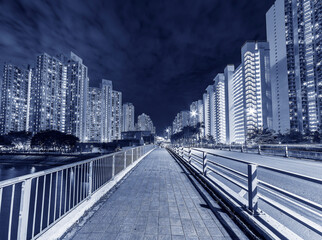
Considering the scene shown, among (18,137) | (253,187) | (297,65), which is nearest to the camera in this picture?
(253,187)

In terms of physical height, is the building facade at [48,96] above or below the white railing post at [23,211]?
above

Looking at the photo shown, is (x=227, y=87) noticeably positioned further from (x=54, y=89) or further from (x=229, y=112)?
(x=54, y=89)

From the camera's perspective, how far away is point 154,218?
451 centimetres

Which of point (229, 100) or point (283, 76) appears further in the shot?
point (229, 100)

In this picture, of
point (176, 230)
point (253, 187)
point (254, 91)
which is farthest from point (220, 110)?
point (176, 230)

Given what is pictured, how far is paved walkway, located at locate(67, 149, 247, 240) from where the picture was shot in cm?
378

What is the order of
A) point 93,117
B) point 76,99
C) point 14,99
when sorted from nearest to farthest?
point 14,99 → point 76,99 → point 93,117

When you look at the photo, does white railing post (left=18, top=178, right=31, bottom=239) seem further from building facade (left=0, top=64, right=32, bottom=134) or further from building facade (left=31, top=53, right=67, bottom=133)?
building facade (left=0, top=64, right=32, bottom=134)

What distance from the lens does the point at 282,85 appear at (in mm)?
116375

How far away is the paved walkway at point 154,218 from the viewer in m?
3.78

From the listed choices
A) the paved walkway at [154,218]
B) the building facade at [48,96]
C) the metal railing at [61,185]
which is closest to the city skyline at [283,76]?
the metal railing at [61,185]

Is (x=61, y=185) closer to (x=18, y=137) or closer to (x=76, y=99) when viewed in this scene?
(x=18, y=137)

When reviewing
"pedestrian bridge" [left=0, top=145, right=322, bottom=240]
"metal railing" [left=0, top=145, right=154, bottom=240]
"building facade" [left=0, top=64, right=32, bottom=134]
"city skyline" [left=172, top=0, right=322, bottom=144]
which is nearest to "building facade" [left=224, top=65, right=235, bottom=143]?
"city skyline" [left=172, top=0, right=322, bottom=144]

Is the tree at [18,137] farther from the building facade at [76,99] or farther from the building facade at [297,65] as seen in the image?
the building facade at [297,65]
